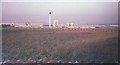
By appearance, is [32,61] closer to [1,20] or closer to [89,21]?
[1,20]

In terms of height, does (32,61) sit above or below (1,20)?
below

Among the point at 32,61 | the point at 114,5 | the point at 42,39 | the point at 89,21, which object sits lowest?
the point at 32,61

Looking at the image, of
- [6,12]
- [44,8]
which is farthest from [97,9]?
[6,12]

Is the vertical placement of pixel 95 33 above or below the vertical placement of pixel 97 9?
below

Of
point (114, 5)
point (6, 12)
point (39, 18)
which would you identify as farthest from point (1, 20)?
point (114, 5)

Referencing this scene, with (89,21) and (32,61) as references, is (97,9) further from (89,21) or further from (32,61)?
(32,61)

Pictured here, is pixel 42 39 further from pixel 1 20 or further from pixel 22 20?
pixel 1 20
